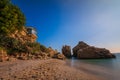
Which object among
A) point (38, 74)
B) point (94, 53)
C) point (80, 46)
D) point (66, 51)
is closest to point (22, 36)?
point (94, 53)

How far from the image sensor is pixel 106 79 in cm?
1002

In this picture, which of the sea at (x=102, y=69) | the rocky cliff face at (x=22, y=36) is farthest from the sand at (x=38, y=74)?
the rocky cliff face at (x=22, y=36)

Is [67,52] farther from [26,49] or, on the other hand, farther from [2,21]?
[2,21]

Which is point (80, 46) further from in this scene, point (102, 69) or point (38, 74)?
point (38, 74)

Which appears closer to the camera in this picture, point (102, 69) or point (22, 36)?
point (102, 69)

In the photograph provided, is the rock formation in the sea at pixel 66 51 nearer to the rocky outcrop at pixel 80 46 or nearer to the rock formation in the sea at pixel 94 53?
the rocky outcrop at pixel 80 46

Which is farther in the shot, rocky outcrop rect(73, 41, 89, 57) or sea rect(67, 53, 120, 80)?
rocky outcrop rect(73, 41, 89, 57)

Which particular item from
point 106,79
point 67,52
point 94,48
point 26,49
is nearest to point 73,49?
point 67,52

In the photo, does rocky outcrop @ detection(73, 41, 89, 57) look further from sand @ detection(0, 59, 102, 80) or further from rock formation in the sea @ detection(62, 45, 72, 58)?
sand @ detection(0, 59, 102, 80)

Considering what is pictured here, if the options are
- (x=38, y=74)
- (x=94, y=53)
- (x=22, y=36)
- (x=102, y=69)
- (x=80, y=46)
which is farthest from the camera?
(x=80, y=46)

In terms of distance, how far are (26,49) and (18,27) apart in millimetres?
5970

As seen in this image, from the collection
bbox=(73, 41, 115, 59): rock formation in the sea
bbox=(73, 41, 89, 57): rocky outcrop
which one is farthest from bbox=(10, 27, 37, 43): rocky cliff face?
bbox=(73, 41, 89, 57): rocky outcrop

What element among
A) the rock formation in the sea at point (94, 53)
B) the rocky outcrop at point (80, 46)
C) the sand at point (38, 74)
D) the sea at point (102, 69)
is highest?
the rocky outcrop at point (80, 46)

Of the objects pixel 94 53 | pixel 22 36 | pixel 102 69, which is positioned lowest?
pixel 102 69
